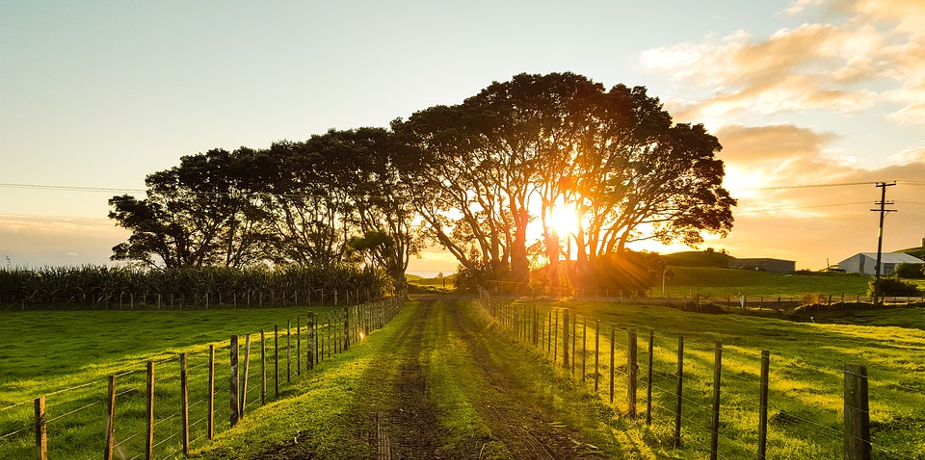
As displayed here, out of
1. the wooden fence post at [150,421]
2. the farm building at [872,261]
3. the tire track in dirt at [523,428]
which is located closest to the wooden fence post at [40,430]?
the wooden fence post at [150,421]

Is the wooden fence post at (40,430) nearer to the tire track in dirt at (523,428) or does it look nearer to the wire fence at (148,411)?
the wire fence at (148,411)

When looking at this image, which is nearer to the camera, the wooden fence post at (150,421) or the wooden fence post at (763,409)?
the wooden fence post at (763,409)

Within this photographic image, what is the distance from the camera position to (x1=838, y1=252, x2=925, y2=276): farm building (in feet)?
392

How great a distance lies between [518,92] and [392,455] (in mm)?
51380

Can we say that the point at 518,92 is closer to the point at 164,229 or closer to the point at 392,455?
the point at 164,229

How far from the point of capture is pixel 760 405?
8.45 metres

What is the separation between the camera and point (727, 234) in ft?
197

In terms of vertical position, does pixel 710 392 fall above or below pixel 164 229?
below

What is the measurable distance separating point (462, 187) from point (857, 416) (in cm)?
5942

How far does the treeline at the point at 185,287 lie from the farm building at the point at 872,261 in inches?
4337

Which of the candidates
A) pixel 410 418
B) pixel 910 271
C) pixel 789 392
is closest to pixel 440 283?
pixel 910 271

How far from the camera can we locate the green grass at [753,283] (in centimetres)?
8819

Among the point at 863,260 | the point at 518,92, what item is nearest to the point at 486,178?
the point at 518,92

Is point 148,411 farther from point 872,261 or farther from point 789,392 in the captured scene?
point 872,261
